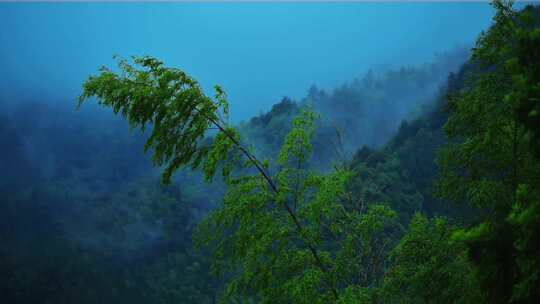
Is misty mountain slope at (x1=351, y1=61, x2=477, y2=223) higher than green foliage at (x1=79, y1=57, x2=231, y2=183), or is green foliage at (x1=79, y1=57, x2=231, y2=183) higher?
misty mountain slope at (x1=351, y1=61, x2=477, y2=223)

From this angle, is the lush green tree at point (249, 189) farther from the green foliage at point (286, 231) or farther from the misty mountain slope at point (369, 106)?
the misty mountain slope at point (369, 106)

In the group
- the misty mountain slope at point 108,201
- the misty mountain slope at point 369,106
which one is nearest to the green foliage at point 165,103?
the misty mountain slope at point 108,201

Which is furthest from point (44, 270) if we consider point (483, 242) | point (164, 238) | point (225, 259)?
point (483, 242)

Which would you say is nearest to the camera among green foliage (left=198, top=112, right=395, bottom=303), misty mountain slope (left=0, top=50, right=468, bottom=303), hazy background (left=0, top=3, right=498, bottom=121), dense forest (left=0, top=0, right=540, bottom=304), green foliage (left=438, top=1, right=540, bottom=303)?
green foliage (left=438, top=1, right=540, bottom=303)

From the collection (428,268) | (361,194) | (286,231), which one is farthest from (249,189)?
(361,194)

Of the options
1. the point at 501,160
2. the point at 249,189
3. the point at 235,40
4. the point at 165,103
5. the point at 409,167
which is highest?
the point at 235,40

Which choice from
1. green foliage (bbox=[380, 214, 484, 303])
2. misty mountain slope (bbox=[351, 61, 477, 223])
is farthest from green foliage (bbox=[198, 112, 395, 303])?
misty mountain slope (bbox=[351, 61, 477, 223])

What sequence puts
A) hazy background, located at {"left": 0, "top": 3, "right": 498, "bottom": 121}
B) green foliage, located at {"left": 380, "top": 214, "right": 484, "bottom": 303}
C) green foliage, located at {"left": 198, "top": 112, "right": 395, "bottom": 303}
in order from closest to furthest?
1. green foliage, located at {"left": 380, "top": 214, "right": 484, "bottom": 303}
2. green foliage, located at {"left": 198, "top": 112, "right": 395, "bottom": 303}
3. hazy background, located at {"left": 0, "top": 3, "right": 498, "bottom": 121}

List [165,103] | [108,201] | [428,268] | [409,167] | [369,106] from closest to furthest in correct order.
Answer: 1. [165,103]
2. [428,268]
3. [409,167]
4. [108,201]
5. [369,106]

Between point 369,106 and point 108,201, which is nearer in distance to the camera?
point 108,201

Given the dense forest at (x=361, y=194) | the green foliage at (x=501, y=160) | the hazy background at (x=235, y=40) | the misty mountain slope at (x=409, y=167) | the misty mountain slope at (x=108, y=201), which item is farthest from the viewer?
the hazy background at (x=235, y=40)

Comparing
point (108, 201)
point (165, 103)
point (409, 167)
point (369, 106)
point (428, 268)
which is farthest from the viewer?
point (369, 106)

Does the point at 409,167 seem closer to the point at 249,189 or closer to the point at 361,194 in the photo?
the point at 361,194

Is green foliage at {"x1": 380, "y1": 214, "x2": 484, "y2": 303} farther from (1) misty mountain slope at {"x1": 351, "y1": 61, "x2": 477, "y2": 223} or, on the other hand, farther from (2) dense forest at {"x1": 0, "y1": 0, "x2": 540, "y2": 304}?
(1) misty mountain slope at {"x1": 351, "y1": 61, "x2": 477, "y2": 223}
